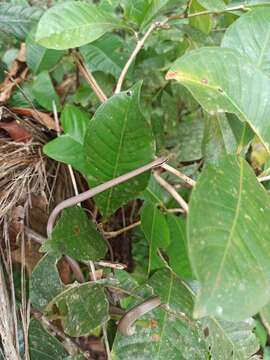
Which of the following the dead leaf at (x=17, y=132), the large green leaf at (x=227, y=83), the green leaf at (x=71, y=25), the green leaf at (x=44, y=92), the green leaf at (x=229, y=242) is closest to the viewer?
the green leaf at (x=229, y=242)

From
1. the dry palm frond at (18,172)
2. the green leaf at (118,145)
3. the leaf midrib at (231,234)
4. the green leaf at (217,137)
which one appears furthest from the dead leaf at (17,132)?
the leaf midrib at (231,234)

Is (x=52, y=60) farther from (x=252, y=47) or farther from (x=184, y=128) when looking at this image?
(x=252, y=47)

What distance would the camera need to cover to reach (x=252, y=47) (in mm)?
627

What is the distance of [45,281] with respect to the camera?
664mm

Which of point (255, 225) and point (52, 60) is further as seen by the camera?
point (52, 60)

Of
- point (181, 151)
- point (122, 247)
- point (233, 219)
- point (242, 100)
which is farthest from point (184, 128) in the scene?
point (233, 219)

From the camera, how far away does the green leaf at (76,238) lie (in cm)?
60

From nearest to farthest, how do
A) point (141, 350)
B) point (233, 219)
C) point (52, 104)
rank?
point (233, 219)
point (141, 350)
point (52, 104)

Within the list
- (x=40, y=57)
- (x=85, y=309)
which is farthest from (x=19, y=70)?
(x=85, y=309)

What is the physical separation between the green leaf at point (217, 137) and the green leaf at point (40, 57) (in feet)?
1.15

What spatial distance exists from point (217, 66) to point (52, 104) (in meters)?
0.41

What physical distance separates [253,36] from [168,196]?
0.28 meters

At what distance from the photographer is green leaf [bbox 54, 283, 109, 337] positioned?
0.59m

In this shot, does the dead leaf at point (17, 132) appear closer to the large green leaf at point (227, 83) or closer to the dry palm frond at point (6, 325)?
the dry palm frond at point (6, 325)
